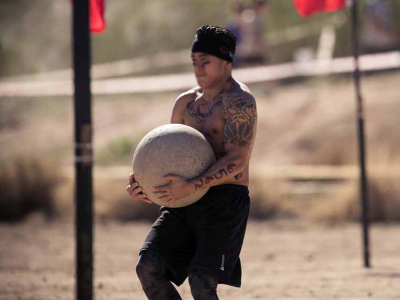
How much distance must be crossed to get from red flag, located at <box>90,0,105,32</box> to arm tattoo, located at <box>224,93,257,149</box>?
256 centimetres

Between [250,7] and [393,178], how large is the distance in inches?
345

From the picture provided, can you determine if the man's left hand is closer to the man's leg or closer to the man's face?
the man's leg

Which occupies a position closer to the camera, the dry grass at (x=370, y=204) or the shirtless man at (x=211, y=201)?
the shirtless man at (x=211, y=201)

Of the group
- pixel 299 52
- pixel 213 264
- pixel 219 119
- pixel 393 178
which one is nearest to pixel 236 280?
pixel 213 264

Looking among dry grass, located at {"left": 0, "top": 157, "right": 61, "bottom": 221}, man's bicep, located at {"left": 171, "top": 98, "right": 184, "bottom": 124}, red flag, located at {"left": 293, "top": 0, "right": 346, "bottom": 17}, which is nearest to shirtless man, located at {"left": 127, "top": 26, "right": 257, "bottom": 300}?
man's bicep, located at {"left": 171, "top": 98, "right": 184, "bottom": 124}

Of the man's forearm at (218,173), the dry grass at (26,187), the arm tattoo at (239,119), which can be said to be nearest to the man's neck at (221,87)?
the arm tattoo at (239,119)

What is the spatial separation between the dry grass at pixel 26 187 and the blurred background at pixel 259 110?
18mm

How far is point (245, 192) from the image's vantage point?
203 inches

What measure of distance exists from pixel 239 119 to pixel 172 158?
534 millimetres

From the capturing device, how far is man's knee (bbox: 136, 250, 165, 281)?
16.3 feet

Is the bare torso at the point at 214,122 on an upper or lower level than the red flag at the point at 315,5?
lower

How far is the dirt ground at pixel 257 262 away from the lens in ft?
23.2

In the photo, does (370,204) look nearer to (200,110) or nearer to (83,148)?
(83,148)

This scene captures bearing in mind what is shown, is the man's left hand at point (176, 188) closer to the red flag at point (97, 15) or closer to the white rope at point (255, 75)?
the red flag at point (97, 15)
